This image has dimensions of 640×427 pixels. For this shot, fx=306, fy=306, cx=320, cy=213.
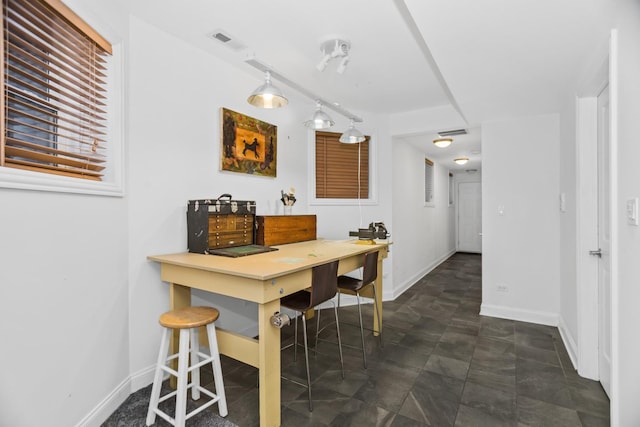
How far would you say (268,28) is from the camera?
221cm

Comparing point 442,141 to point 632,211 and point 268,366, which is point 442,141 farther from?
point 268,366

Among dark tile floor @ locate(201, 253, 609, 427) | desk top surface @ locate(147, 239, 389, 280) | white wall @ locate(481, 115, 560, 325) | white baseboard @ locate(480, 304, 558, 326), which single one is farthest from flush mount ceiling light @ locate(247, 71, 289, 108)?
white baseboard @ locate(480, 304, 558, 326)

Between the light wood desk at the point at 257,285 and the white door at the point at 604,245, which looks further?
the white door at the point at 604,245

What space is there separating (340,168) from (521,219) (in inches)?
87.7

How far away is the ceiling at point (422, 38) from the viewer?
1687mm

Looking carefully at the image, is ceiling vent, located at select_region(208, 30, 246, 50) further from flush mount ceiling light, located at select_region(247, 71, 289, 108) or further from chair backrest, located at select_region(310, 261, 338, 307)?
chair backrest, located at select_region(310, 261, 338, 307)

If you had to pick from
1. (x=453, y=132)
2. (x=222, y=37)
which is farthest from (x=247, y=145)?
(x=453, y=132)

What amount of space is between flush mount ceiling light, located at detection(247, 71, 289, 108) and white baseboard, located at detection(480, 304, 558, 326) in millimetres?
3377

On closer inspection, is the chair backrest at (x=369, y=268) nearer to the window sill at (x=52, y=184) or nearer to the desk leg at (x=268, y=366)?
the desk leg at (x=268, y=366)

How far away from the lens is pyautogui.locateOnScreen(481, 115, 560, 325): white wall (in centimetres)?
337

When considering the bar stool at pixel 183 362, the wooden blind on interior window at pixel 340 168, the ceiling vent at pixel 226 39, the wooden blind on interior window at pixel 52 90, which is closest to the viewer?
the wooden blind on interior window at pixel 52 90

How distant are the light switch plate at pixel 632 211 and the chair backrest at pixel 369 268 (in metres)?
1.59

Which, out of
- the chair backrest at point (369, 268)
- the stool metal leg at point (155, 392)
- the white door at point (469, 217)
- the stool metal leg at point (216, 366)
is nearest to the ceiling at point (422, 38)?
the chair backrest at point (369, 268)

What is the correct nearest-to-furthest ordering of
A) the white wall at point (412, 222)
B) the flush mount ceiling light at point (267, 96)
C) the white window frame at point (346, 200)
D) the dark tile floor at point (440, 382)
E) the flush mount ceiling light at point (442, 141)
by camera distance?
the dark tile floor at point (440, 382) < the flush mount ceiling light at point (267, 96) < the white window frame at point (346, 200) < the white wall at point (412, 222) < the flush mount ceiling light at point (442, 141)
